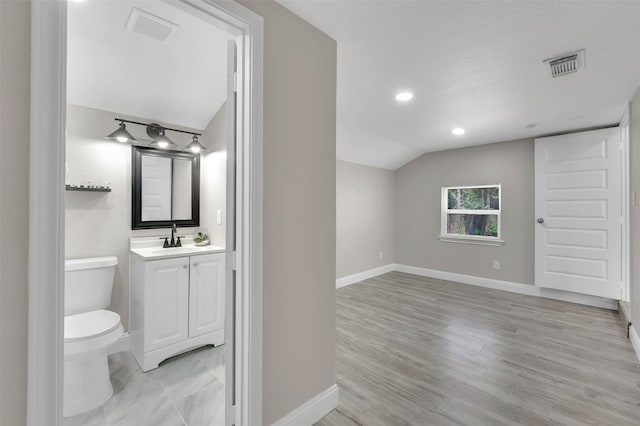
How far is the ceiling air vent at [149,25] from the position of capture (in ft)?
5.33

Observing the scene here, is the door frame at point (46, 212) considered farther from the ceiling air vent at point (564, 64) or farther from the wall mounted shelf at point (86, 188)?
the ceiling air vent at point (564, 64)

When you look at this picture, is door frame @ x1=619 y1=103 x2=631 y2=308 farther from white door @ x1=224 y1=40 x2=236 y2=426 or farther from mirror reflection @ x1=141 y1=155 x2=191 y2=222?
mirror reflection @ x1=141 y1=155 x2=191 y2=222

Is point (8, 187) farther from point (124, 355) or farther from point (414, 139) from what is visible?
point (414, 139)

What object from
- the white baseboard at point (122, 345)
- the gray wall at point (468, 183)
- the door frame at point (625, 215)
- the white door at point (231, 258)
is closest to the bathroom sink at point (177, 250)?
the white baseboard at point (122, 345)

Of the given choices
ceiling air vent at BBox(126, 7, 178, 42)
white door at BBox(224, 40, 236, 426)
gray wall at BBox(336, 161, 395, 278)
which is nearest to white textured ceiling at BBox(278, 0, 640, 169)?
white door at BBox(224, 40, 236, 426)

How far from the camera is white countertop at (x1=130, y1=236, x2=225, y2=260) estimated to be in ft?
7.31

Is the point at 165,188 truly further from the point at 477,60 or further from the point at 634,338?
the point at 634,338

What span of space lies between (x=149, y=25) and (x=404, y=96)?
207cm

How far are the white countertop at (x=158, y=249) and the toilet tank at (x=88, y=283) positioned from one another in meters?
0.21

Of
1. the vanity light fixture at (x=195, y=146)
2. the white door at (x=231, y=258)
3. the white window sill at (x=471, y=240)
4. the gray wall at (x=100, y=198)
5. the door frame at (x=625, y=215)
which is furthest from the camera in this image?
the white window sill at (x=471, y=240)

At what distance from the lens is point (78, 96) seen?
219cm

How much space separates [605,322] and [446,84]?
3190 mm

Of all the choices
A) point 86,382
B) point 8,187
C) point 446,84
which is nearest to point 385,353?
point 86,382

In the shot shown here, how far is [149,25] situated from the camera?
172 cm
